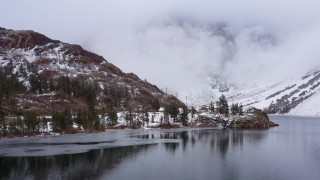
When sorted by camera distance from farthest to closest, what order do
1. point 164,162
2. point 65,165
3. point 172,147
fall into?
point 172,147, point 164,162, point 65,165

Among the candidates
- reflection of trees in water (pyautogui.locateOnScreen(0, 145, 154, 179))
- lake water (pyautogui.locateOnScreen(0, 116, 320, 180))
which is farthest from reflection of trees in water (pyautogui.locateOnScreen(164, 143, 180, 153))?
reflection of trees in water (pyautogui.locateOnScreen(0, 145, 154, 179))

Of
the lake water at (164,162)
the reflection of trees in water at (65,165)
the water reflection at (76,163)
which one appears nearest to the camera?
the lake water at (164,162)

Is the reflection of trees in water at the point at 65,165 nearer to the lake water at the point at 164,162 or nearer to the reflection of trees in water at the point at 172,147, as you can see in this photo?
the lake water at the point at 164,162

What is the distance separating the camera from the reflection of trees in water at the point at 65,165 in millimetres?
85856

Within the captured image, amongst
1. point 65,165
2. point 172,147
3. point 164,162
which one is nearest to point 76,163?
point 65,165

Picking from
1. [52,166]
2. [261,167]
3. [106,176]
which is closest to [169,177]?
[106,176]

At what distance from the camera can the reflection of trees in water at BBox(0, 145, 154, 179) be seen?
282ft

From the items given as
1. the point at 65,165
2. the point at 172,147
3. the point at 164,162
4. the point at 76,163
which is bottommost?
the point at 65,165

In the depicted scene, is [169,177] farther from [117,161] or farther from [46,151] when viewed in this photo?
[46,151]

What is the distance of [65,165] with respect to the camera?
322ft

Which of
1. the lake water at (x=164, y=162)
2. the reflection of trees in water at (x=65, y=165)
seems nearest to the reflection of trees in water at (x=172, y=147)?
the lake water at (x=164, y=162)

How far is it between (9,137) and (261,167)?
132 m

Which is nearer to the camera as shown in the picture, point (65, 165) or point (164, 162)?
point (65, 165)

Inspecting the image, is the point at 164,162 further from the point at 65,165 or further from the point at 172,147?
the point at 172,147
